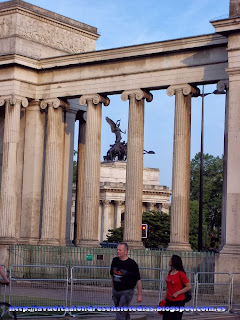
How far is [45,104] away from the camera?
198ft

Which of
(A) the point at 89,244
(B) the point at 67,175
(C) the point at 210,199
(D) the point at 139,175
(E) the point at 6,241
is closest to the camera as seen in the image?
(D) the point at 139,175

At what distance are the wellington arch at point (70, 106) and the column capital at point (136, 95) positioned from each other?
0.23 ft

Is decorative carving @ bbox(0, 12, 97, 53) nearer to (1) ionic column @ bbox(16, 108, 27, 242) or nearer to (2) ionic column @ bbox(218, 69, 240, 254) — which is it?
(1) ionic column @ bbox(16, 108, 27, 242)

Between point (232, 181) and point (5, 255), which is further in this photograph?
point (5, 255)

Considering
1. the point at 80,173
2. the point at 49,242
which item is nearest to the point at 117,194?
the point at 80,173

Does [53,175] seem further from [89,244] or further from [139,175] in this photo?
[139,175]

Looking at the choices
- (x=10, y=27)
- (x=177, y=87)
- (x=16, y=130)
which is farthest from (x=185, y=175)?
(x=10, y=27)

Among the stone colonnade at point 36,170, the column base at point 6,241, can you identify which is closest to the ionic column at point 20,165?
the stone colonnade at point 36,170

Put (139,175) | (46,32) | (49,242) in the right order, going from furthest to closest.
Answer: (46,32) < (49,242) < (139,175)

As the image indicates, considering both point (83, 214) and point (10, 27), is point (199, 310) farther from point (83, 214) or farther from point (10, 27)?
point (10, 27)

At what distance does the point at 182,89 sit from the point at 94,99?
753cm

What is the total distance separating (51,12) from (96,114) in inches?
419

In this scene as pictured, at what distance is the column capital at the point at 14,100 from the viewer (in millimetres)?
59406

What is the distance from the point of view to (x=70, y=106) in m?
62.2
